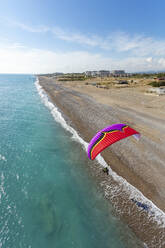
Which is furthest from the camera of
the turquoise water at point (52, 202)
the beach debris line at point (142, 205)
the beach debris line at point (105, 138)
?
the beach debris line at point (142, 205)

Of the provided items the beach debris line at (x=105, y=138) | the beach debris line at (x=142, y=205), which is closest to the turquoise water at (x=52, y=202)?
the beach debris line at (x=142, y=205)

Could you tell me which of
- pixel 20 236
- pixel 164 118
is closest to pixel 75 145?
pixel 20 236

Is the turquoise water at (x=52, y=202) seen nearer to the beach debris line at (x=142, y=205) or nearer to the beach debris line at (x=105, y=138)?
the beach debris line at (x=142, y=205)

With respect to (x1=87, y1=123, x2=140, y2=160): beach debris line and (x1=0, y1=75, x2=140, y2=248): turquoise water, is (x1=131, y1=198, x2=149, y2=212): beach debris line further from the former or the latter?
(x1=87, y1=123, x2=140, y2=160): beach debris line

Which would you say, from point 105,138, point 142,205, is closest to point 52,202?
point 105,138

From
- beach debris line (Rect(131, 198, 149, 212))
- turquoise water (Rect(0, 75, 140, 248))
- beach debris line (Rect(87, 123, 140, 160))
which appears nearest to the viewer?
turquoise water (Rect(0, 75, 140, 248))

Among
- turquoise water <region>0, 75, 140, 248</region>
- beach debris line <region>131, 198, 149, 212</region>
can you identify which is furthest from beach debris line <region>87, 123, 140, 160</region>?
beach debris line <region>131, 198, 149, 212</region>
